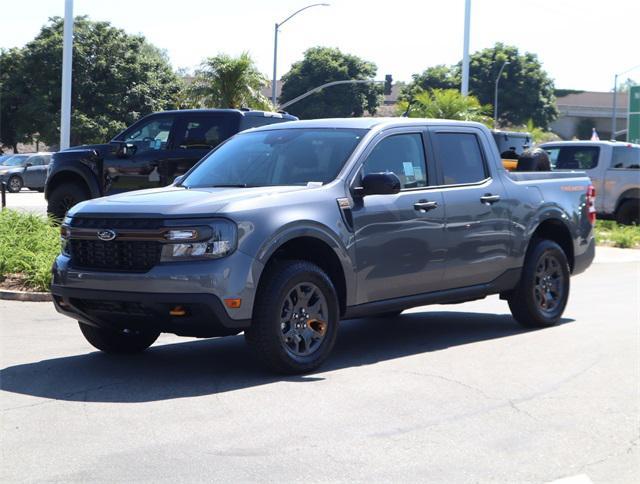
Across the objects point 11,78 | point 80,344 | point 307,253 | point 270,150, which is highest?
point 11,78

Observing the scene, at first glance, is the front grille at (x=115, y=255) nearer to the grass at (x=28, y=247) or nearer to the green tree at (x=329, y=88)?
the grass at (x=28, y=247)

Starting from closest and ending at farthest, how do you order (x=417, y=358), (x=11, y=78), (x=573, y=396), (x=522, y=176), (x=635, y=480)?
(x=635, y=480) < (x=573, y=396) < (x=417, y=358) < (x=522, y=176) < (x=11, y=78)

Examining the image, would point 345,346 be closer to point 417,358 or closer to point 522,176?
point 417,358

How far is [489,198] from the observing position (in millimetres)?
9336

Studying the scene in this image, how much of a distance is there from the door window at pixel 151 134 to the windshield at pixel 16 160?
29.5 meters

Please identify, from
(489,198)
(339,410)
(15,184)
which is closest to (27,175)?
(15,184)

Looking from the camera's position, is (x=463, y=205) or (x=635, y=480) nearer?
(x=635, y=480)

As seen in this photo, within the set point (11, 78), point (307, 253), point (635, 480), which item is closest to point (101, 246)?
point (307, 253)

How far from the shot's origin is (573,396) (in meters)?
7.18

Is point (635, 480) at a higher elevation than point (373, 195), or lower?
lower

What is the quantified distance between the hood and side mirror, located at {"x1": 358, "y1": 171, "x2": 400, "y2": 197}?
47 cm

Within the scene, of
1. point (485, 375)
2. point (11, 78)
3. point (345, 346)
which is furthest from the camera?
point (11, 78)

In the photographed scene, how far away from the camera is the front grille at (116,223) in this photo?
23.6 ft

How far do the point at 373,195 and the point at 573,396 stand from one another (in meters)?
2.16
